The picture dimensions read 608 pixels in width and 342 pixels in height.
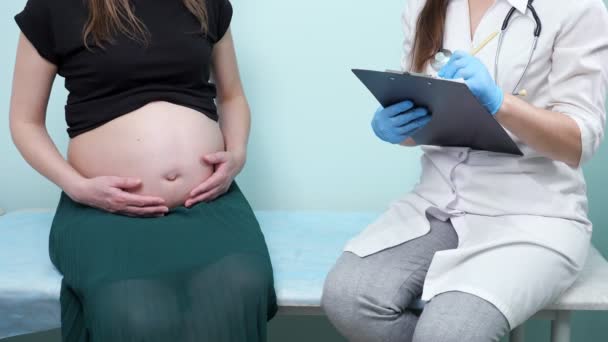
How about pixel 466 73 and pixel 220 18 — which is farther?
pixel 220 18

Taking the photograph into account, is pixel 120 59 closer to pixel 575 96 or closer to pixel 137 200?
pixel 137 200

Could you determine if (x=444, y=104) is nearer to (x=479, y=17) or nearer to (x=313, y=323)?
(x=479, y=17)

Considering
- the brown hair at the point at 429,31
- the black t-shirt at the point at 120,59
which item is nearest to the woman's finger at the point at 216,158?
the black t-shirt at the point at 120,59

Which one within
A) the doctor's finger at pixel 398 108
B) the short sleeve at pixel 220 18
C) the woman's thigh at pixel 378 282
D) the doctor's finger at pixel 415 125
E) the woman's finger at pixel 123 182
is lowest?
the woman's thigh at pixel 378 282

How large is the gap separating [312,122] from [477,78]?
790 mm

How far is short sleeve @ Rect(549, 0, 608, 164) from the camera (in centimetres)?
124

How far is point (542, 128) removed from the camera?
1210 millimetres

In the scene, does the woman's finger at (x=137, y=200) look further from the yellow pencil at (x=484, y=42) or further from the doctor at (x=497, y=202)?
the yellow pencil at (x=484, y=42)

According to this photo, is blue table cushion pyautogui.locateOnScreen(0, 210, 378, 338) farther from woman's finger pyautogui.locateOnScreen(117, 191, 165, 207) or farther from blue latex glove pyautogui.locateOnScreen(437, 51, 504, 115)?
blue latex glove pyautogui.locateOnScreen(437, 51, 504, 115)

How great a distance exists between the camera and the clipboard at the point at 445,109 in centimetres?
111

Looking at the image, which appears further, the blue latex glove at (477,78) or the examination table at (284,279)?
the examination table at (284,279)

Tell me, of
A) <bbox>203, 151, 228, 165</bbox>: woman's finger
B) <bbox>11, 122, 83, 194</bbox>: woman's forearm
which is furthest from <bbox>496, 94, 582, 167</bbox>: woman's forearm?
<bbox>11, 122, 83, 194</bbox>: woman's forearm

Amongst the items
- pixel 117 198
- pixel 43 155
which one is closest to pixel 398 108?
pixel 117 198

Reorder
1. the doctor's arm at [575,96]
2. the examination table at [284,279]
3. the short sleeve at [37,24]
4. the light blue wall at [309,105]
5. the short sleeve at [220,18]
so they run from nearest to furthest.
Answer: the doctor's arm at [575,96], the examination table at [284,279], the short sleeve at [37,24], the short sleeve at [220,18], the light blue wall at [309,105]
